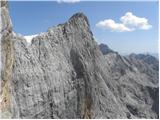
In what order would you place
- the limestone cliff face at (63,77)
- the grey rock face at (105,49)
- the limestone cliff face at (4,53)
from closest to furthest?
the limestone cliff face at (4,53), the limestone cliff face at (63,77), the grey rock face at (105,49)

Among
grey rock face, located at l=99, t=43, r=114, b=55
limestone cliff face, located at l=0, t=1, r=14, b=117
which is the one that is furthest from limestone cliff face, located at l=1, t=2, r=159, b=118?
grey rock face, located at l=99, t=43, r=114, b=55

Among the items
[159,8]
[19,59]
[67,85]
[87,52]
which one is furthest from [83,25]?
[159,8]

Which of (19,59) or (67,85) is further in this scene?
(67,85)

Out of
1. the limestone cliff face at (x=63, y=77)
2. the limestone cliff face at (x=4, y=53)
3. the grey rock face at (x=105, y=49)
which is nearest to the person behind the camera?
the limestone cliff face at (x=4, y=53)

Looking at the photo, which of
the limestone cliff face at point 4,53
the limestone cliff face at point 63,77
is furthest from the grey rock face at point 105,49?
the limestone cliff face at point 4,53

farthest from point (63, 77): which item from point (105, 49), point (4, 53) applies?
point (105, 49)

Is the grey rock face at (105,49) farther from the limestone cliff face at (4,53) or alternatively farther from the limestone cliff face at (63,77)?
the limestone cliff face at (4,53)

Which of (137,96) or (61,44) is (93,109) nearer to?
(61,44)

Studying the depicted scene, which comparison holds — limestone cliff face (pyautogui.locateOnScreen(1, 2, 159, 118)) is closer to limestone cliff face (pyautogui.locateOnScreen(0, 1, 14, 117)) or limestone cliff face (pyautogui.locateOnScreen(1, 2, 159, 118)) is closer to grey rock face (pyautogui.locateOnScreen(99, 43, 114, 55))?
limestone cliff face (pyautogui.locateOnScreen(0, 1, 14, 117))

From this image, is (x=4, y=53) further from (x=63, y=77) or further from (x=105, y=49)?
(x=105, y=49)
